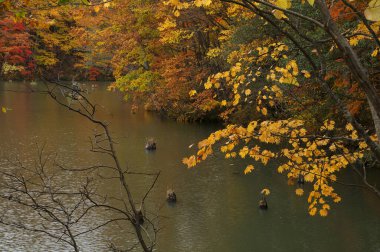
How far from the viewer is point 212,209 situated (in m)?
10.5

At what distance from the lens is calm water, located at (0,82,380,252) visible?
8.73 metres

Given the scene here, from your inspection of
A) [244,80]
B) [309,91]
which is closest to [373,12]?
[309,91]

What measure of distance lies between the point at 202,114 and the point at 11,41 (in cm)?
1780

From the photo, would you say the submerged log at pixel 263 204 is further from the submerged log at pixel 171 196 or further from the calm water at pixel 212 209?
the submerged log at pixel 171 196

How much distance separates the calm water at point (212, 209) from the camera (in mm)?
8727

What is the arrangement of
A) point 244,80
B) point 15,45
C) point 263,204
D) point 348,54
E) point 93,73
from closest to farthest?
point 348,54, point 263,204, point 244,80, point 15,45, point 93,73

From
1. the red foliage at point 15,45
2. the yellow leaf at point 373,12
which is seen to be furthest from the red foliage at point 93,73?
the yellow leaf at point 373,12

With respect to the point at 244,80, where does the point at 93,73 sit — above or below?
below

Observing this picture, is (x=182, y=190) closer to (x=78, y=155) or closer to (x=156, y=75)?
(x=78, y=155)

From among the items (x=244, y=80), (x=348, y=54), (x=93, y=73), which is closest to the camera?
(x=348, y=54)

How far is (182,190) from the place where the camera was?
11.8m

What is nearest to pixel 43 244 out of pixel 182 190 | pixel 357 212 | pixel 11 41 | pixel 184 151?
pixel 182 190

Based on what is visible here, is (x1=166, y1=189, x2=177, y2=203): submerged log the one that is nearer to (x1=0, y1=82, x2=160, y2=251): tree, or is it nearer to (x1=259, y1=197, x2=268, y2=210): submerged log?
(x1=0, y1=82, x2=160, y2=251): tree

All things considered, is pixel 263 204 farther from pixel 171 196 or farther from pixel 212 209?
pixel 171 196
